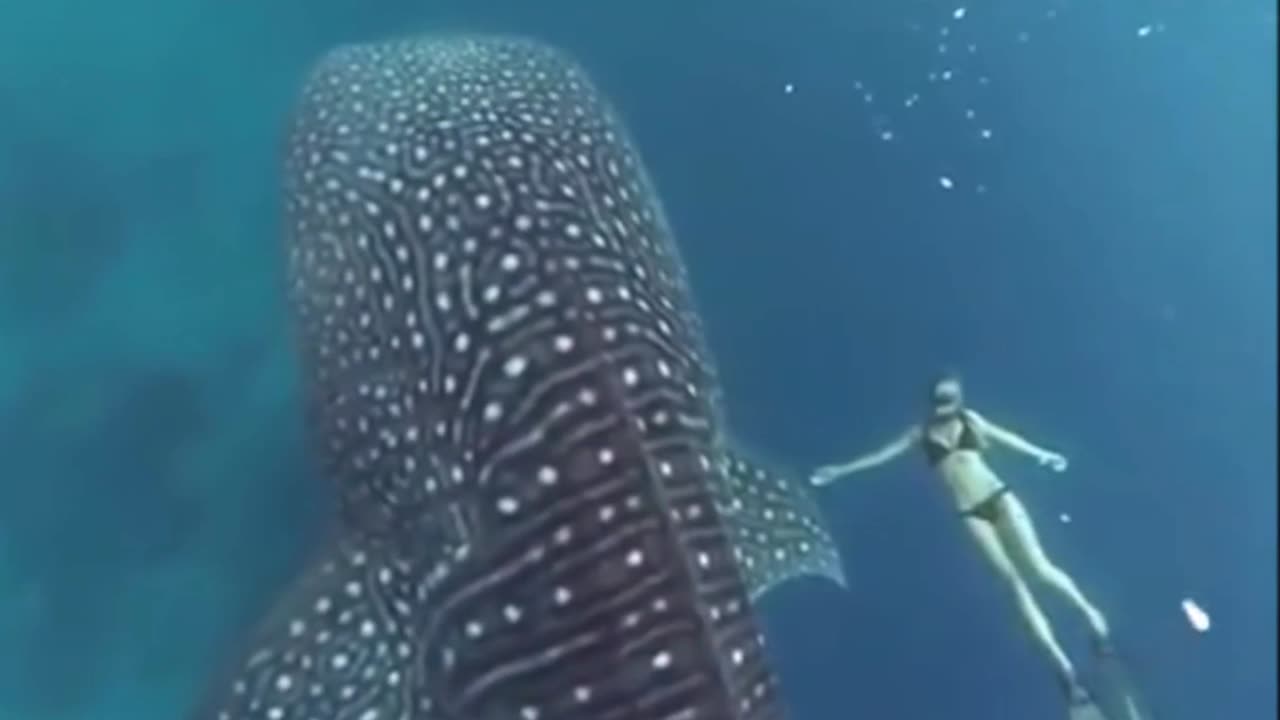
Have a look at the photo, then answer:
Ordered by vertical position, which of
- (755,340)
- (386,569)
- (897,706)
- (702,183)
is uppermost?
(702,183)

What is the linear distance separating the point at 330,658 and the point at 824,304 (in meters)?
0.52

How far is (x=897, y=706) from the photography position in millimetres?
1496

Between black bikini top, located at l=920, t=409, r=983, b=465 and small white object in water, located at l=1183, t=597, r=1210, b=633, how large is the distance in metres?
0.23

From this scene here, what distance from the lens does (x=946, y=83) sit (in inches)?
60.7

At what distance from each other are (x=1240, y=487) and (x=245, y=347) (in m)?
0.83

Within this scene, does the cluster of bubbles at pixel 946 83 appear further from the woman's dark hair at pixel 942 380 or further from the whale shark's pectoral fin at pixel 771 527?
the whale shark's pectoral fin at pixel 771 527

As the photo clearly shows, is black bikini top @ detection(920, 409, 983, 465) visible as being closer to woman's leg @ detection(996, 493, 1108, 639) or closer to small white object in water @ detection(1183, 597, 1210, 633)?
woman's leg @ detection(996, 493, 1108, 639)

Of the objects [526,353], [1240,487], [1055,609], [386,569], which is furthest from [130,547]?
[1240,487]

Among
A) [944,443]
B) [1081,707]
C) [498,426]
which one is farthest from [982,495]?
[498,426]

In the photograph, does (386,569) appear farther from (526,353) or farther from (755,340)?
(755,340)

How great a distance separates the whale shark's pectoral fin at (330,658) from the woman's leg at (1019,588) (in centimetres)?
52

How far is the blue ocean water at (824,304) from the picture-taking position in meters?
1.43

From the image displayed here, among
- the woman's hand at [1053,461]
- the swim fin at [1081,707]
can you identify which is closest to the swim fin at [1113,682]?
the swim fin at [1081,707]

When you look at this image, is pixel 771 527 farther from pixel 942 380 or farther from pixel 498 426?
pixel 498 426
